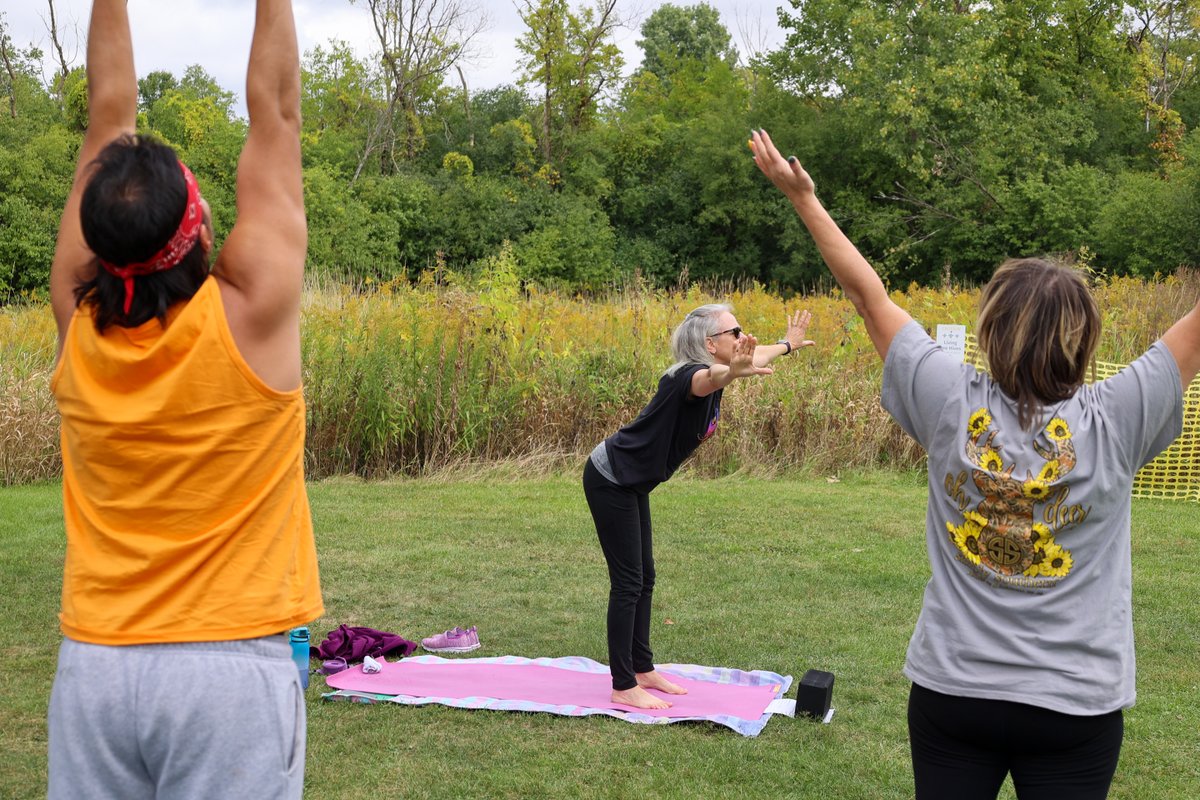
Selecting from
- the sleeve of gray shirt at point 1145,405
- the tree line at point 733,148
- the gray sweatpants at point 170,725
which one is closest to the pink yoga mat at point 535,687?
the sleeve of gray shirt at point 1145,405

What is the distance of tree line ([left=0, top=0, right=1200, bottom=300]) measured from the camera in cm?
2936

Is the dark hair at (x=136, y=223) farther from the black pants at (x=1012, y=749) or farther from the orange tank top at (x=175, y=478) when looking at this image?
the black pants at (x=1012, y=749)

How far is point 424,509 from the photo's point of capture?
978 centimetres

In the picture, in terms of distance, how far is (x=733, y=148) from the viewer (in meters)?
33.6

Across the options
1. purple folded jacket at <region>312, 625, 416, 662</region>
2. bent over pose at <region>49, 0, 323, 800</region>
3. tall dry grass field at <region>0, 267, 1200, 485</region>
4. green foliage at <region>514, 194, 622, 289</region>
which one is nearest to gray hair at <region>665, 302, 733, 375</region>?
purple folded jacket at <region>312, 625, 416, 662</region>

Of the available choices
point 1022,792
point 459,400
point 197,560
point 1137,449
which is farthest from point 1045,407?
point 459,400

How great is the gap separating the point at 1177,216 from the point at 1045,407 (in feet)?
84.5

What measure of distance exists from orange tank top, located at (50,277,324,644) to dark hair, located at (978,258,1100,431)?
130 cm

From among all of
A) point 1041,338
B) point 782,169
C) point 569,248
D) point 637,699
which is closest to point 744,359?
point 637,699

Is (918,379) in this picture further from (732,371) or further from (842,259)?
(732,371)

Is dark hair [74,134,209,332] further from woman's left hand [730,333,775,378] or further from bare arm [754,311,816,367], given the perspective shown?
bare arm [754,311,816,367]

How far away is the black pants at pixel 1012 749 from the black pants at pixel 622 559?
9.41 ft

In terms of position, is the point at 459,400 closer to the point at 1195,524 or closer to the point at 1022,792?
the point at 1195,524

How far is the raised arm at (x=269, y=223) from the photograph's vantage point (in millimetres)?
1851
